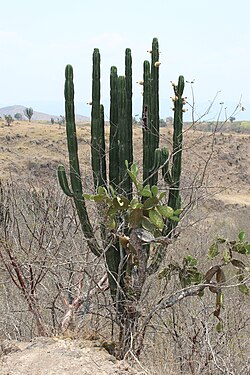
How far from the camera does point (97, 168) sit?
5832 millimetres

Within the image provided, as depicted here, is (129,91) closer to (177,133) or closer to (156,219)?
(177,133)

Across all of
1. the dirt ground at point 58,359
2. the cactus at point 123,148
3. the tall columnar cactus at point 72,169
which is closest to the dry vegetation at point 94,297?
the dirt ground at point 58,359

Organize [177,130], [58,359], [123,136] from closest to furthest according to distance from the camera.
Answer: [58,359] < [123,136] < [177,130]

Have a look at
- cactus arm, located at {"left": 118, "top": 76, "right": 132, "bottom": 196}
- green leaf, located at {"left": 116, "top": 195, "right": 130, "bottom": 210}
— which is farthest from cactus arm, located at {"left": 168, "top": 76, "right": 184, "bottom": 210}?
green leaf, located at {"left": 116, "top": 195, "right": 130, "bottom": 210}

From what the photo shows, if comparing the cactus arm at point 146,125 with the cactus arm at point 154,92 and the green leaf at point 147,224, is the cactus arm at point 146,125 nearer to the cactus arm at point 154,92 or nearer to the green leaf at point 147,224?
the cactus arm at point 154,92

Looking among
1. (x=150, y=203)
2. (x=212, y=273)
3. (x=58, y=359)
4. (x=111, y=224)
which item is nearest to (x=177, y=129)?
(x=150, y=203)

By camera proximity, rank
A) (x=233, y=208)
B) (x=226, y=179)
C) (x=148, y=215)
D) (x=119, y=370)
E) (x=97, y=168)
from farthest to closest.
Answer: (x=226, y=179), (x=233, y=208), (x=97, y=168), (x=148, y=215), (x=119, y=370)

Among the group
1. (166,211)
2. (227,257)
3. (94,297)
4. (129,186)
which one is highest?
(129,186)

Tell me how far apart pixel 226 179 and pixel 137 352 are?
25948 mm

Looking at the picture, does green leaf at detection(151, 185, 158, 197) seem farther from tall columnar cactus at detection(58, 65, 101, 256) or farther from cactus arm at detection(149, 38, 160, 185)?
tall columnar cactus at detection(58, 65, 101, 256)

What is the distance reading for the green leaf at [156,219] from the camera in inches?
191

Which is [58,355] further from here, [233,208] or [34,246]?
[233,208]

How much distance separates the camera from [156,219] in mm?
4863

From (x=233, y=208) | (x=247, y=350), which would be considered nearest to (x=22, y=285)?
(x=247, y=350)
